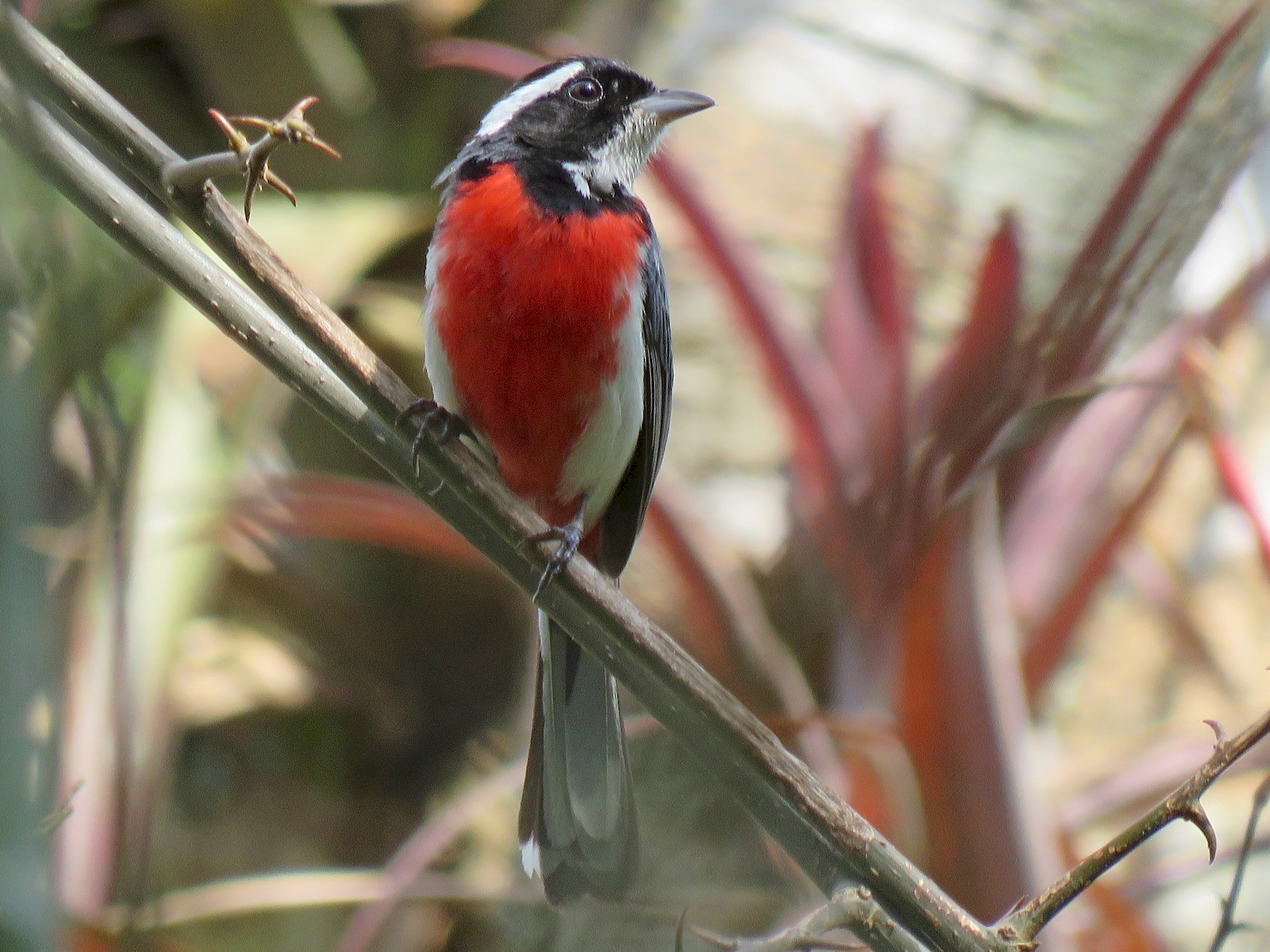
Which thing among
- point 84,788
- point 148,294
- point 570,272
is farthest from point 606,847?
point 148,294

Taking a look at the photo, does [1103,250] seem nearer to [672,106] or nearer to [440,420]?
[672,106]

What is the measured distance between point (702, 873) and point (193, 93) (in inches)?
139

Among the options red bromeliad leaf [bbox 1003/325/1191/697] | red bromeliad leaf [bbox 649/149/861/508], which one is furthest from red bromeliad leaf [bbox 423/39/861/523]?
red bromeliad leaf [bbox 1003/325/1191/697]

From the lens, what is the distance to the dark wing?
Result: 2.58 meters

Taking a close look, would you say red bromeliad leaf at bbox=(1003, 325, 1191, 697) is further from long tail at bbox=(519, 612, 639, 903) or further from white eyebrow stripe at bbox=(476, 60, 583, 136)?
white eyebrow stripe at bbox=(476, 60, 583, 136)

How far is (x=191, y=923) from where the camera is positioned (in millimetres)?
3314

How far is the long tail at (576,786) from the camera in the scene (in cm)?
214

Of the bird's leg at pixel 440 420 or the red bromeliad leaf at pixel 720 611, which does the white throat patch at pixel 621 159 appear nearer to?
the bird's leg at pixel 440 420

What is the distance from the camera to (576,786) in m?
2.27

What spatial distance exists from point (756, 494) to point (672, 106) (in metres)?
1.17

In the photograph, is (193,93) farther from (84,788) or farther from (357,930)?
(357,930)

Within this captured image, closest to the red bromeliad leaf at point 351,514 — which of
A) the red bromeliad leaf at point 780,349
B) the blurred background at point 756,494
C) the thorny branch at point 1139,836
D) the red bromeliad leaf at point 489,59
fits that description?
the blurred background at point 756,494

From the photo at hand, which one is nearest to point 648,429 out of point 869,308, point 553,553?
point 869,308

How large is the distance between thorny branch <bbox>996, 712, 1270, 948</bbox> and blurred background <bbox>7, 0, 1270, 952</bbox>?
0.73m
